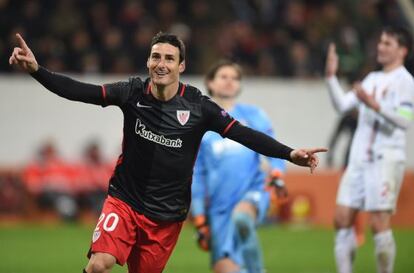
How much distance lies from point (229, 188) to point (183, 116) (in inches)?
84.3

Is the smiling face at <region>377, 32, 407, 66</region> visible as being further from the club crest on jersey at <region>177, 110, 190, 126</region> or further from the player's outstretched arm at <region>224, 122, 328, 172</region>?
the club crest on jersey at <region>177, 110, 190, 126</region>

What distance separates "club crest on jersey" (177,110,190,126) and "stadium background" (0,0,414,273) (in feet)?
33.6

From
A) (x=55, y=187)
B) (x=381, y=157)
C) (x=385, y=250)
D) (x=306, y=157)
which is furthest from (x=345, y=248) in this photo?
(x=55, y=187)

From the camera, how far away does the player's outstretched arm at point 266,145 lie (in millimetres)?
6703

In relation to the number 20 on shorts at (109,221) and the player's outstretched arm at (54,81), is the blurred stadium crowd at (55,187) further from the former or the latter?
the player's outstretched arm at (54,81)

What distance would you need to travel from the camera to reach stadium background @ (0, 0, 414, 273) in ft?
→ 58.0

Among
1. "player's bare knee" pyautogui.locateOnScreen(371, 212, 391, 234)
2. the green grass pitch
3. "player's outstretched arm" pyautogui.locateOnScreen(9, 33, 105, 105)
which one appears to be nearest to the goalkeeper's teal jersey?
"player's bare knee" pyautogui.locateOnScreen(371, 212, 391, 234)

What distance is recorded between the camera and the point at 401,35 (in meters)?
9.17

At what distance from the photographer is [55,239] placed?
591 inches

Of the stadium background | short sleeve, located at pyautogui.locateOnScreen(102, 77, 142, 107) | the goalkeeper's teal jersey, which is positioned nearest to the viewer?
short sleeve, located at pyautogui.locateOnScreen(102, 77, 142, 107)

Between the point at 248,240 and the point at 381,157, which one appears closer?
the point at 248,240

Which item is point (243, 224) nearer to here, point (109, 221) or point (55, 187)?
point (109, 221)

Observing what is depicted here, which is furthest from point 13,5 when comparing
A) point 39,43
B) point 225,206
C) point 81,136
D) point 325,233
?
point 225,206

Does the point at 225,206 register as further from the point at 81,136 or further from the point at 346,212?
the point at 81,136
